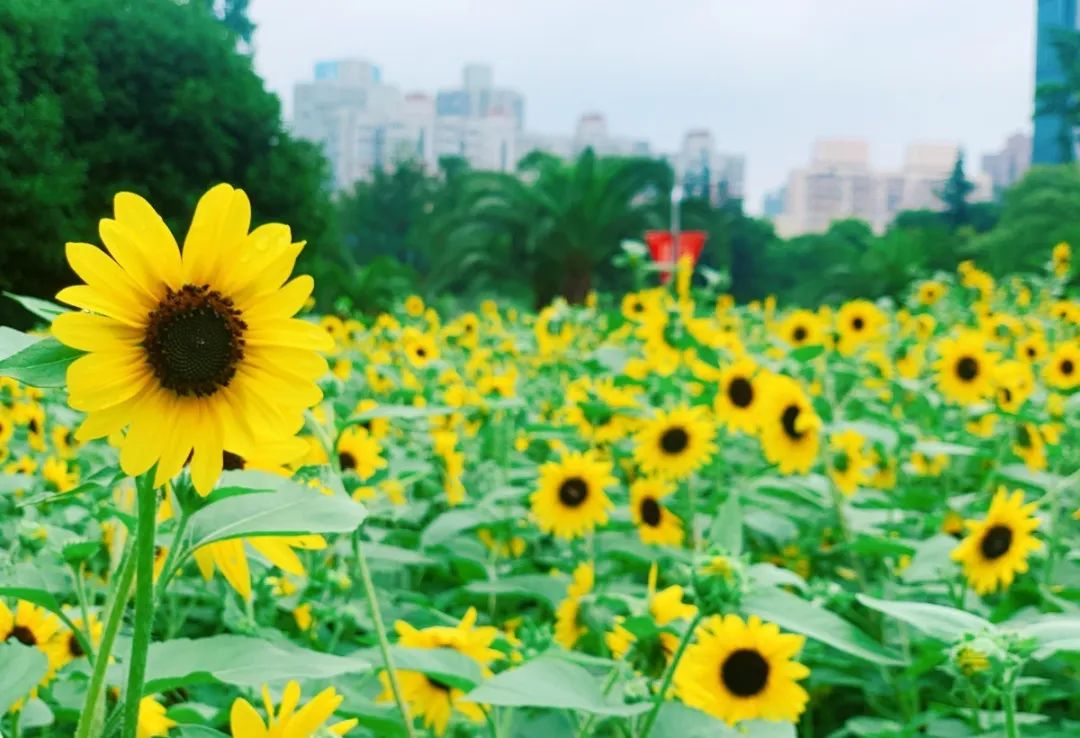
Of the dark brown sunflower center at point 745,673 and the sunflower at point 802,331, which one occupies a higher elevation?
the sunflower at point 802,331

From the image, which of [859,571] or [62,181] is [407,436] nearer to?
[859,571]

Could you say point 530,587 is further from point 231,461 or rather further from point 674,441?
point 231,461

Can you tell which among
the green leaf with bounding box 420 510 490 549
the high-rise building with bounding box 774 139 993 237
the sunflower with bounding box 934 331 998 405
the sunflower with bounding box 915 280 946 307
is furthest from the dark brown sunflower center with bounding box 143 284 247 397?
the high-rise building with bounding box 774 139 993 237

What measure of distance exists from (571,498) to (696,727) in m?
0.89

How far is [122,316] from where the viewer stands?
66 centimetres

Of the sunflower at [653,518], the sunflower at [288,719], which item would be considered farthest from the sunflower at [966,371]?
the sunflower at [288,719]

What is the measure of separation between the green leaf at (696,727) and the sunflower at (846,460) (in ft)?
3.65

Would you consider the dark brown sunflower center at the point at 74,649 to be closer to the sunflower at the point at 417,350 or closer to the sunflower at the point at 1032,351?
the sunflower at the point at 417,350

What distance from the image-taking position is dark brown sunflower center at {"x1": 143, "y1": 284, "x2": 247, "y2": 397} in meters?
0.67

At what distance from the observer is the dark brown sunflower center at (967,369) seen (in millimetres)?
2770

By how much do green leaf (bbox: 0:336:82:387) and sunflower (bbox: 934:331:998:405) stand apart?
2.45 m

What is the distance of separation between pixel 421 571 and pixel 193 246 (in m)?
1.40

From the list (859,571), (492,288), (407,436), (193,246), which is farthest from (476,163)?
(193,246)

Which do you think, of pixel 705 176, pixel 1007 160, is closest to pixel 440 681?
pixel 705 176
